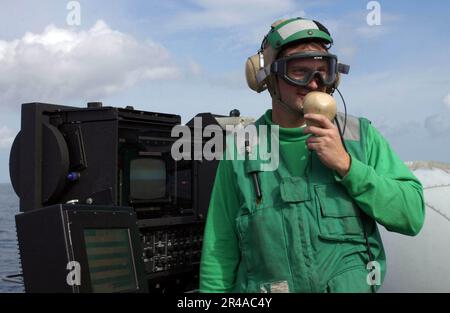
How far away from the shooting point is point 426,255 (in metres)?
4.59

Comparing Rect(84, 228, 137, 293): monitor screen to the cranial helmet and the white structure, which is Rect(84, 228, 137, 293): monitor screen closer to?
the cranial helmet

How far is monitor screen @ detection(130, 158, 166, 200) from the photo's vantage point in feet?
13.0

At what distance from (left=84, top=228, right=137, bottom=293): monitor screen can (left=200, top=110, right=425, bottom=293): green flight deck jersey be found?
66cm

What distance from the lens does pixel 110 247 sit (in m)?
3.16

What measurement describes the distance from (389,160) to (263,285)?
82cm

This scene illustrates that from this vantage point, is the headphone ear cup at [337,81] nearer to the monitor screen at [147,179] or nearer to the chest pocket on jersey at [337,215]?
the chest pocket on jersey at [337,215]

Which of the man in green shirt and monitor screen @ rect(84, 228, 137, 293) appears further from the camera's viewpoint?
monitor screen @ rect(84, 228, 137, 293)

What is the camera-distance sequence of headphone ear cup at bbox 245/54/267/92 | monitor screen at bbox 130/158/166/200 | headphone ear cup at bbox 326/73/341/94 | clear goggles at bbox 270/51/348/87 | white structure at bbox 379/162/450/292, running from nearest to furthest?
clear goggles at bbox 270/51/348/87 → headphone ear cup at bbox 326/73/341/94 → headphone ear cup at bbox 245/54/267/92 → monitor screen at bbox 130/158/166/200 → white structure at bbox 379/162/450/292

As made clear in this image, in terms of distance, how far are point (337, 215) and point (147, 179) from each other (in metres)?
1.72

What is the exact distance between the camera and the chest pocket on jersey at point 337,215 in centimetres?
269

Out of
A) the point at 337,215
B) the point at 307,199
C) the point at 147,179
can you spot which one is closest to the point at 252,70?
the point at 307,199

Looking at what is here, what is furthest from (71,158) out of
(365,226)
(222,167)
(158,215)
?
(365,226)

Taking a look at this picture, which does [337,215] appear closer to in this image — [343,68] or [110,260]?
[343,68]

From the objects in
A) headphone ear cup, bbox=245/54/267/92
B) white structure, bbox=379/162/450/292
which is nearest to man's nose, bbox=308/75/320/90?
headphone ear cup, bbox=245/54/267/92
